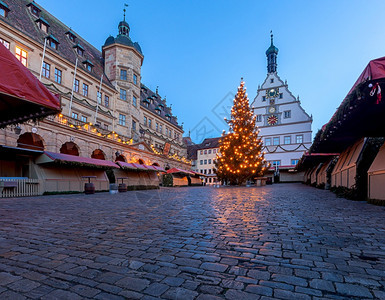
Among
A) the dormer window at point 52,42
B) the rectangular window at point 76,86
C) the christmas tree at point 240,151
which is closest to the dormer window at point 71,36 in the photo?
the dormer window at point 52,42

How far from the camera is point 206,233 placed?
407 centimetres

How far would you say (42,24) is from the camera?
24703 millimetres

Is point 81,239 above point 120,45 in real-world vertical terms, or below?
below

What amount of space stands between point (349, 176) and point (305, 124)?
3858 cm

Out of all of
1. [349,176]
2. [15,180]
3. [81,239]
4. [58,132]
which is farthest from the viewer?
[58,132]

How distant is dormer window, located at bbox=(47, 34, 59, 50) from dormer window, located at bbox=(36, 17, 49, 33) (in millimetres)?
1925

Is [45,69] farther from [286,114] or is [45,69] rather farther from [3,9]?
[286,114]

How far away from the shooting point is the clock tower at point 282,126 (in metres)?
45.7

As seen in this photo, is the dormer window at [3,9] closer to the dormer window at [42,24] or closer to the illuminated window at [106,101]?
the dormer window at [42,24]

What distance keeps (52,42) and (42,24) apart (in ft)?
8.93

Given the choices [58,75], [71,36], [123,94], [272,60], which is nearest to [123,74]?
[123,94]

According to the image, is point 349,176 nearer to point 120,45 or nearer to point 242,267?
point 242,267

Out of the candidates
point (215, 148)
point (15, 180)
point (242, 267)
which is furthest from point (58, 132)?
point (215, 148)

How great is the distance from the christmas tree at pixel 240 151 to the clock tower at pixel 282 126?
17871 millimetres
